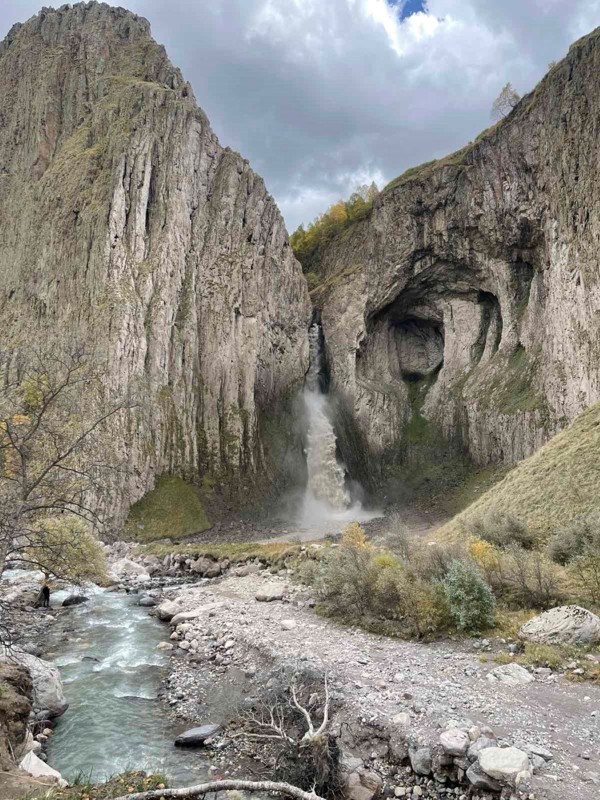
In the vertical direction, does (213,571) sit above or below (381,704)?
below

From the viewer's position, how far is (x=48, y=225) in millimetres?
68938

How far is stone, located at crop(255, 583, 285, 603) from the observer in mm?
22281

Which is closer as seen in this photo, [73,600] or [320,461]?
[73,600]

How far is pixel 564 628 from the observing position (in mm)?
12547

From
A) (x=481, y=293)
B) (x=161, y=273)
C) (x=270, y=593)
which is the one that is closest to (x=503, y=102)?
(x=481, y=293)

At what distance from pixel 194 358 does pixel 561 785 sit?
59.7 m

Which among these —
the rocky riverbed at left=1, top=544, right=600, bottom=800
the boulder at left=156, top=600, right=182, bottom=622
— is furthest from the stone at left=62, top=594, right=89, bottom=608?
the boulder at left=156, top=600, right=182, bottom=622

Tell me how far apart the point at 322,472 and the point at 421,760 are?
5817 centimetres

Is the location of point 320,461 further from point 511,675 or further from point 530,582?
point 511,675

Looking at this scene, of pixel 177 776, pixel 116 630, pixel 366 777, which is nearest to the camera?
pixel 366 777

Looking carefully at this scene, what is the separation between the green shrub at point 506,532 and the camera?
68.6 feet

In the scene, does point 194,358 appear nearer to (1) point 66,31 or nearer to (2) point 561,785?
(2) point 561,785

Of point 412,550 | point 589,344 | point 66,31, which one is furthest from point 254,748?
point 66,31

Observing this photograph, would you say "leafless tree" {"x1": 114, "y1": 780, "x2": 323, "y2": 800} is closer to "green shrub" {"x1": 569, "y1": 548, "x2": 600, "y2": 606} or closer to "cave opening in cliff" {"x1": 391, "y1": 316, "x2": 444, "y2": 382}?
"green shrub" {"x1": 569, "y1": 548, "x2": 600, "y2": 606}
